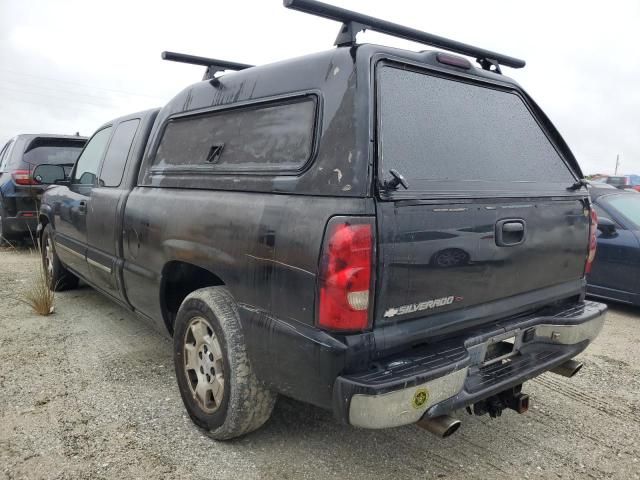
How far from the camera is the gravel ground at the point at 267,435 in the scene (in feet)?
8.32

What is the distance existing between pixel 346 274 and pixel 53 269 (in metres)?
4.58

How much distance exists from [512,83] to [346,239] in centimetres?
175

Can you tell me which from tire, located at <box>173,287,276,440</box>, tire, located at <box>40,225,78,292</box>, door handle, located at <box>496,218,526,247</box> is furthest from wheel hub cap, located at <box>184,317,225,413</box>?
tire, located at <box>40,225,78,292</box>

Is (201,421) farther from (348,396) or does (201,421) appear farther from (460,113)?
(460,113)

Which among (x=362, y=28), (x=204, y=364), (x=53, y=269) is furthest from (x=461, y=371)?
(x=53, y=269)

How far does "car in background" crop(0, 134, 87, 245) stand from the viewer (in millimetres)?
7836

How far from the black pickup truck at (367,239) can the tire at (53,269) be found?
258 centimetres

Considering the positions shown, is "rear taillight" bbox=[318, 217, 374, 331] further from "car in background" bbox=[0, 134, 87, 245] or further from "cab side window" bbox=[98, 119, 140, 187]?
"car in background" bbox=[0, 134, 87, 245]

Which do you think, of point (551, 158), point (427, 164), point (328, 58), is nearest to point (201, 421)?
point (427, 164)

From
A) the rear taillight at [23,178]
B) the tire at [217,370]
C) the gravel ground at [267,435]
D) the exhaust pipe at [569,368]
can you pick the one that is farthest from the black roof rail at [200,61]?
the rear taillight at [23,178]

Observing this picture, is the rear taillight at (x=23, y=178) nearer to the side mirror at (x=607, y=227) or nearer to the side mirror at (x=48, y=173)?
the side mirror at (x=48, y=173)

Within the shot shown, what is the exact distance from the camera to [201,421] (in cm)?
275

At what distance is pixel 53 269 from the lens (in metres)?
5.48

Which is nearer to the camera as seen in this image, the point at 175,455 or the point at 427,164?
the point at 427,164
